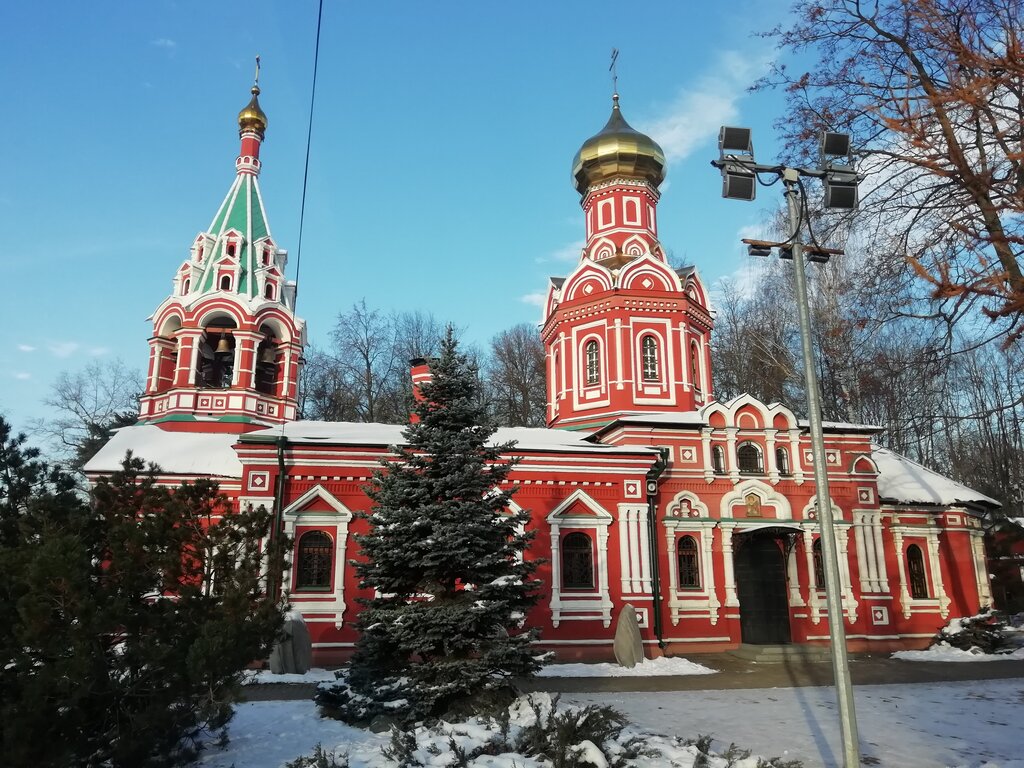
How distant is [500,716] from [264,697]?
4.80 metres

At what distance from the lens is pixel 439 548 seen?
9.48m

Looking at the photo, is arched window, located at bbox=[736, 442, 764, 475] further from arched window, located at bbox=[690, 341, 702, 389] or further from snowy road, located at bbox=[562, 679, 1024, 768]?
snowy road, located at bbox=[562, 679, 1024, 768]

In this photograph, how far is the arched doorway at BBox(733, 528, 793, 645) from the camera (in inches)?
691

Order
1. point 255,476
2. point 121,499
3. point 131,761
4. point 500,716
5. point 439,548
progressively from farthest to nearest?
point 255,476 → point 439,548 → point 500,716 → point 121,499 → point 131,761

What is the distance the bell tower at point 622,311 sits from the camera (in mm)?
20578

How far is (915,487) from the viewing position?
793 inches

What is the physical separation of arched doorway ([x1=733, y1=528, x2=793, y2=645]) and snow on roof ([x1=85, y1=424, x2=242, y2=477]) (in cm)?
1215

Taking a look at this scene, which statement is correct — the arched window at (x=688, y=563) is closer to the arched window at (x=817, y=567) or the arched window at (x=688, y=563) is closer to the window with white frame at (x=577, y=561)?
the window with white frame at (x=577, y=561)

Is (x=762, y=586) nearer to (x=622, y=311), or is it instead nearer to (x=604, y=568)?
(x=604, y=568)

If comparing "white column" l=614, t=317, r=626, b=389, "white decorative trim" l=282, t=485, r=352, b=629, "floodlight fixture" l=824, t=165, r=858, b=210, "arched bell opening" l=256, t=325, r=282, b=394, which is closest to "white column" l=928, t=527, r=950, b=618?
"white column" l=614, t=317, r=626, b=389

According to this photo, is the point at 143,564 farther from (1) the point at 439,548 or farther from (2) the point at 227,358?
(2) the point at 227,358

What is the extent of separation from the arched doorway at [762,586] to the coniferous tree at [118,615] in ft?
45.0

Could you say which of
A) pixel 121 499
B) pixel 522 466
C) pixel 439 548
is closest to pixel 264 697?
pixel 439 548

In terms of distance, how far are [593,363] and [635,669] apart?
907 centimetres
